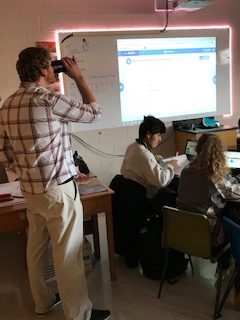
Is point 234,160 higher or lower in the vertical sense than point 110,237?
higher

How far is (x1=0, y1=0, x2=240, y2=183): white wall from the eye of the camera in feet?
11.1

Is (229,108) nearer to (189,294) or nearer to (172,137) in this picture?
(172,137)

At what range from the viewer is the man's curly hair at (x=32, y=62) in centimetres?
181

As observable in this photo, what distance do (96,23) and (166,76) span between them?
944 millimetres

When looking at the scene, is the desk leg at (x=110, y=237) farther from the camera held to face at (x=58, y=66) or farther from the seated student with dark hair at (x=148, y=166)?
the camera held to face at (x=58, y=66)

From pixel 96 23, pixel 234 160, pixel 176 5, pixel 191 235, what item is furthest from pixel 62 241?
pixel 176 5

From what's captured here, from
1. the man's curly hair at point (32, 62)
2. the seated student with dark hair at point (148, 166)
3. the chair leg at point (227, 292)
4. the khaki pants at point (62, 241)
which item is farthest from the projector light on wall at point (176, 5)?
the chair leg at point (227, 292)

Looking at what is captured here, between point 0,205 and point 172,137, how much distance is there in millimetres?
2410

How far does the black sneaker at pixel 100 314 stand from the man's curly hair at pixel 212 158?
1040 mm

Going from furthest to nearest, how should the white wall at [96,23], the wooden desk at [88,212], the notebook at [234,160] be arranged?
the white wall at [96,23] < the notebook at [234,160] < the wooden desk at [88,212]

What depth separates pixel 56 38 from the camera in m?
3.49

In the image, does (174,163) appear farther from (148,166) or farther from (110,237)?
(110,237)

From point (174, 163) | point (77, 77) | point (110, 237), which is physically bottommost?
point (110, 237)

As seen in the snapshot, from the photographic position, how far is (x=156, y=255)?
2.52 meters
